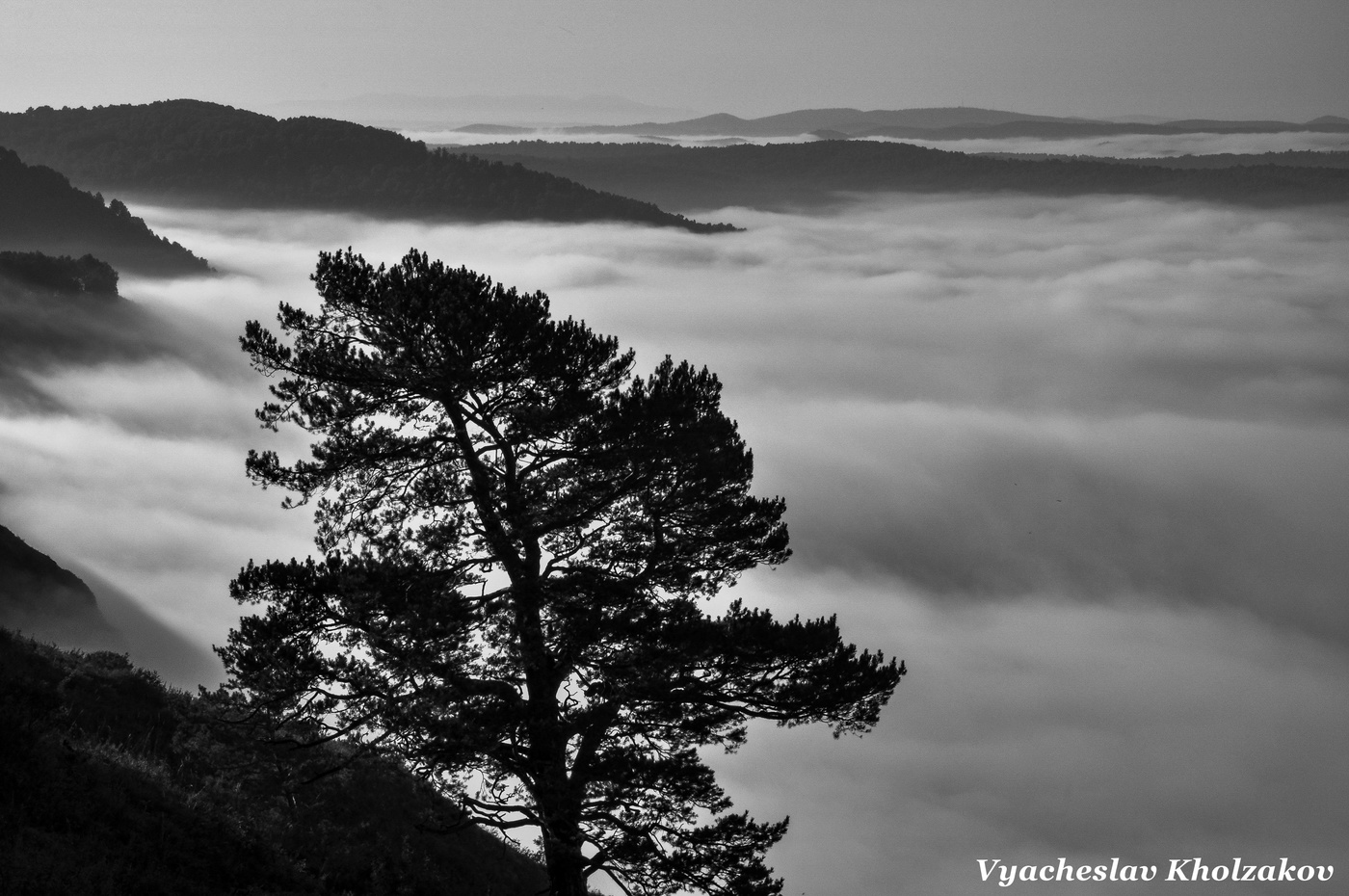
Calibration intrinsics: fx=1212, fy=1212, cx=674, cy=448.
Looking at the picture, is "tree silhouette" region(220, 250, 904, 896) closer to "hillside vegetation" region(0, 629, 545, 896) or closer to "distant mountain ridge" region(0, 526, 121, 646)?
"hillside vegetation" region(0, 629, 545, 896)

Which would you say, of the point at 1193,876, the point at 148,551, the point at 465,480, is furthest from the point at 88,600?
the point at 1193,876

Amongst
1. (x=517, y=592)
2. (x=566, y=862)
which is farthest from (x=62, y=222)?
(x=566, y=862)

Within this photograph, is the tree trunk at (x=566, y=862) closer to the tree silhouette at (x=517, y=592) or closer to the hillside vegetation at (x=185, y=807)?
the tree silhouette at (x=517, y=592)

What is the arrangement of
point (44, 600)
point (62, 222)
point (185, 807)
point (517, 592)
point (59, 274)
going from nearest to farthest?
point (185, 807) < point (517, 592) < point (44, 600) < point (59, 274) < point (62, 222)

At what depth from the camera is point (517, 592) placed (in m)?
13.8

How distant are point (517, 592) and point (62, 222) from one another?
154244mm

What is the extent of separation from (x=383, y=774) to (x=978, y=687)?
135 meters

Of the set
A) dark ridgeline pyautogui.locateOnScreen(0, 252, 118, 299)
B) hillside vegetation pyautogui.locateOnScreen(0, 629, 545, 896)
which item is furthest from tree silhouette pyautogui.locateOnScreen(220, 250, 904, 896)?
dark ridgeline pyautogui.locateOnScreen(0, 252, 118, 299)

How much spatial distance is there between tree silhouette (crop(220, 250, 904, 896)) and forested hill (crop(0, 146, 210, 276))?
462 ft

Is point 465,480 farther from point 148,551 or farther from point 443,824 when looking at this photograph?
point 148,551

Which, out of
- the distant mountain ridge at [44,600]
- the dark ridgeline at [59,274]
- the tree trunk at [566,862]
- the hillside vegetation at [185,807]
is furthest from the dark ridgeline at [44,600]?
the dark ridgeline at [59,274]

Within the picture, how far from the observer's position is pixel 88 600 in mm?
38656

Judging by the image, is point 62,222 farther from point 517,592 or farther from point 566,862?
point 566,862

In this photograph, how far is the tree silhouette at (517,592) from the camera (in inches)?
532
